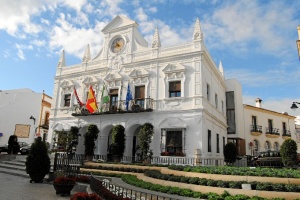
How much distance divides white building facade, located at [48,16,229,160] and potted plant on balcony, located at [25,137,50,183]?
7495mm

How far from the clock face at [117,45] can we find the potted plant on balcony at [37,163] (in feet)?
39.2

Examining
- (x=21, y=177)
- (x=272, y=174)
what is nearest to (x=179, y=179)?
(x=272, y=174)

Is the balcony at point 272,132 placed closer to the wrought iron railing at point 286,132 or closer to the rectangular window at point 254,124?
the wrought iron railing at point 286,132

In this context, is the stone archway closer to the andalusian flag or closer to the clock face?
the andalusian flag

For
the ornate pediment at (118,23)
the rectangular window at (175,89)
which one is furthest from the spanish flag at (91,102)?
the rectangular window at (175,89)

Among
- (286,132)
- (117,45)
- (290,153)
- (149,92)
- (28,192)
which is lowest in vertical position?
(28,192)

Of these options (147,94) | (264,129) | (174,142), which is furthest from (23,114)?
(264,129)

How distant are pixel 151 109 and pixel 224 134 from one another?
10433 millimetres

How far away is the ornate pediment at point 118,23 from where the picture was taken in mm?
22794

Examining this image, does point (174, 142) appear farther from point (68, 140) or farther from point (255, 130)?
point (255, 130)

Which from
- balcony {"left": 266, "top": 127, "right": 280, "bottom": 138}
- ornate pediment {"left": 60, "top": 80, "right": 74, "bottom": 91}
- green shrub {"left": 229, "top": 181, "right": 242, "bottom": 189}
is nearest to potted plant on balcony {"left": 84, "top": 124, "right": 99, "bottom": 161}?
ornate pediment {"left": 60, "top": 80, "right": 74, "bottom": 91}

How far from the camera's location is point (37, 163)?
13.2m

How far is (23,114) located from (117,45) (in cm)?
2328

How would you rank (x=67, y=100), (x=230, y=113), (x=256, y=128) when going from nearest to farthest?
(x=67, y=100) → (x=230, y=113) → (x=256, y=128)
